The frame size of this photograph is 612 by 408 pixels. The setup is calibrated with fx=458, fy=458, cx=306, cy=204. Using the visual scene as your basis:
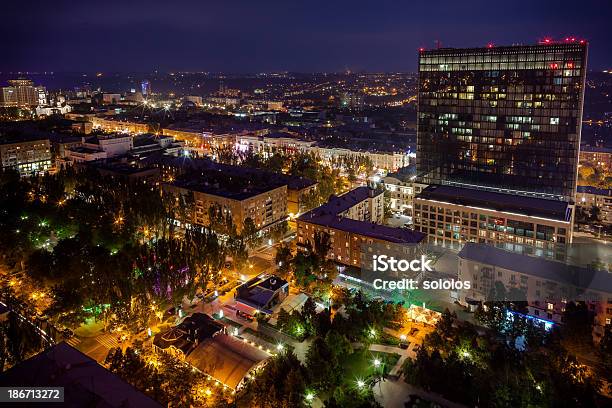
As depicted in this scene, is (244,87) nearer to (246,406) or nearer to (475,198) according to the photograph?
(475,198)

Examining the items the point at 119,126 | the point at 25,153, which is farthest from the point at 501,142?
the point at 119,126

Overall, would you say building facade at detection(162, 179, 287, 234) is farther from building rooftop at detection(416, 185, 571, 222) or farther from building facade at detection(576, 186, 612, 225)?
building facade at detection(576, 186, 612, 225)

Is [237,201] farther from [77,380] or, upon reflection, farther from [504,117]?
[504,117]

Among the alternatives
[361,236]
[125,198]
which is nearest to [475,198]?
[361,236]

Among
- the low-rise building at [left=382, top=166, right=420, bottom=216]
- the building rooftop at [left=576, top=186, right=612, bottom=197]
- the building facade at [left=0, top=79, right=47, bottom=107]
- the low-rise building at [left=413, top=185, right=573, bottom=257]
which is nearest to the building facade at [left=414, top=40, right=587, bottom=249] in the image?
the low-rise building at [left=413, top=185, right=573, bottom=257]

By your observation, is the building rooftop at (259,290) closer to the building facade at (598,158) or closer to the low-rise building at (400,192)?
the low-rise building at (400,192)
